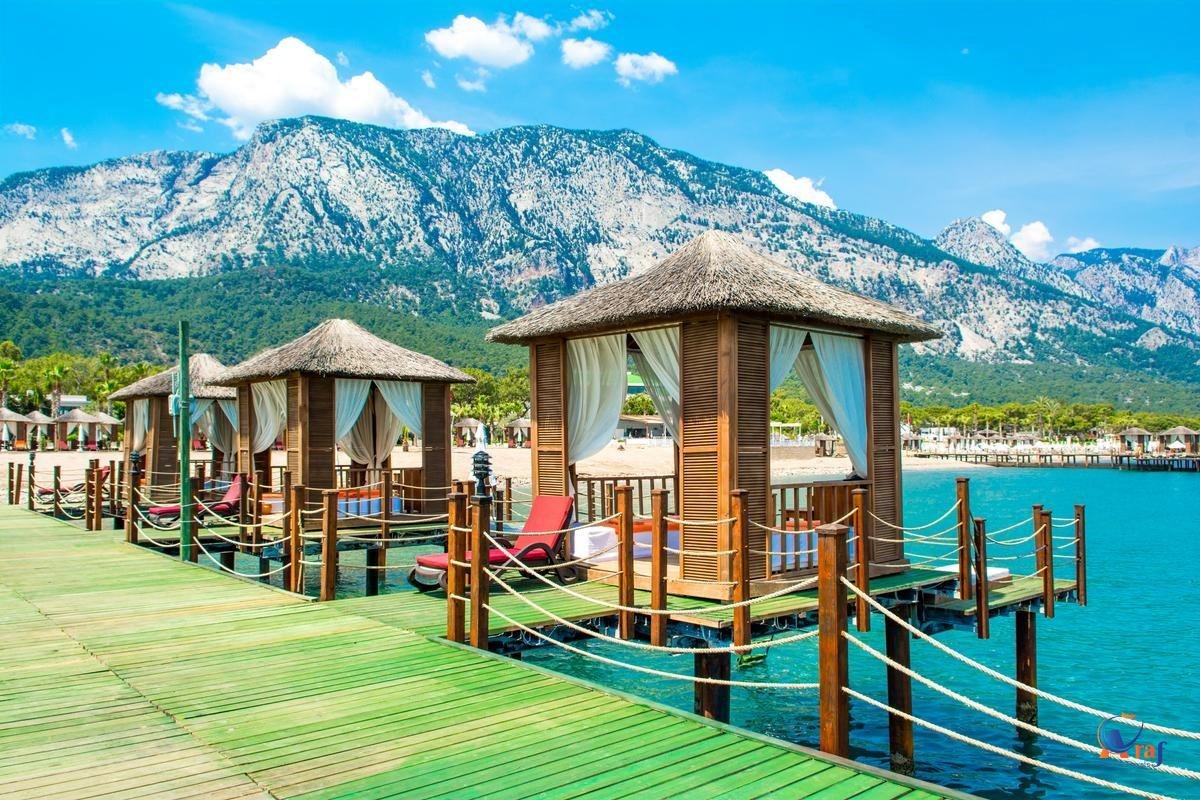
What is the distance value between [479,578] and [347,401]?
878cm

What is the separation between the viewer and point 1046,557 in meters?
8.78

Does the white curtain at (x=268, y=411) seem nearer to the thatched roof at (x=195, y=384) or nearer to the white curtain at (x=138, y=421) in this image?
the thatched roof at (x=195, y=384)

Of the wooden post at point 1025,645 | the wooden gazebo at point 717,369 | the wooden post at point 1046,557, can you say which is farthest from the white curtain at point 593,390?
the wooden post at point 1025,645

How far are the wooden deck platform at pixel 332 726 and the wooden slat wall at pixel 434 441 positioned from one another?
789 centimetres

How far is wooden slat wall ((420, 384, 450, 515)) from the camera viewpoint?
15.4 m

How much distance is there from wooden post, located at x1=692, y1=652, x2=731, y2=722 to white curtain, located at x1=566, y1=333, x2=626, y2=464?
3116 millimetres

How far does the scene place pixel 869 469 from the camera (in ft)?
30.6

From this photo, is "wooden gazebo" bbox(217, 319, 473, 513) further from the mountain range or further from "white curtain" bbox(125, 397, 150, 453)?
the mountain range

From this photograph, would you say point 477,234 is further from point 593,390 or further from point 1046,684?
point 593,390

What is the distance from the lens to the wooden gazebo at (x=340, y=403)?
14141mm

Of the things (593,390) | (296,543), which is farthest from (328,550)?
(593,390)

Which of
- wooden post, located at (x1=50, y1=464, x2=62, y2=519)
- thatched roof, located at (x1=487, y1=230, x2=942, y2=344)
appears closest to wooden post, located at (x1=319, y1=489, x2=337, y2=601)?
thatched roof, located at (x1=487, y1=230, x2=942, y2=344)

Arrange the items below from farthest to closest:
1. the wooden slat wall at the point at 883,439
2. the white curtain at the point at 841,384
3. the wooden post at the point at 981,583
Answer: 1. the wooden slat wall at the point at 883,439
2. the white curtain at the point at 841,384
3. the wooden post at the point at 981,583

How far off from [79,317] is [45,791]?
284 ft
